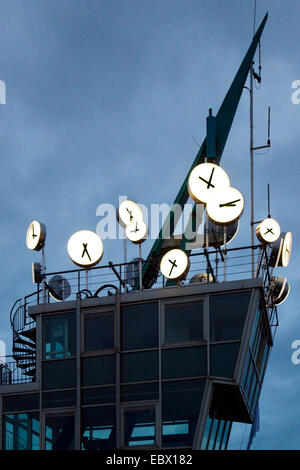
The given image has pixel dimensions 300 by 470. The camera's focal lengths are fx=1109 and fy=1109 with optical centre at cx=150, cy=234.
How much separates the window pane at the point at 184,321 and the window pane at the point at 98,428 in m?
3.83

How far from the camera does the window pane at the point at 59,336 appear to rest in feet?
151

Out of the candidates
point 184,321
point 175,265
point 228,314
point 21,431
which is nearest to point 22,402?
point 21,431

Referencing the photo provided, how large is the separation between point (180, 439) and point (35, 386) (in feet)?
22.0

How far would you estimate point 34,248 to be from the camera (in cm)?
4897

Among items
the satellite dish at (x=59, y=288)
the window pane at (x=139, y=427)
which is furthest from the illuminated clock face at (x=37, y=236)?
the window pane at (x=139, y=427)

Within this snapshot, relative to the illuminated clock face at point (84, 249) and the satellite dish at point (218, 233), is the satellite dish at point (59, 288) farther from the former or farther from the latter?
the satellite dish at point (218, 233)

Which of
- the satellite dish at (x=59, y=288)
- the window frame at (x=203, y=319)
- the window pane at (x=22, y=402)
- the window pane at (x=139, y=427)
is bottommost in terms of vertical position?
the window pane at (x=139, y=427)

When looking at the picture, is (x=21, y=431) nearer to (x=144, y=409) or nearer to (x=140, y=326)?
(x=144, y=409)

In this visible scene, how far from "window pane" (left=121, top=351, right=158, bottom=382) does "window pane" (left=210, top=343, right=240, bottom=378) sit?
2.34 metres

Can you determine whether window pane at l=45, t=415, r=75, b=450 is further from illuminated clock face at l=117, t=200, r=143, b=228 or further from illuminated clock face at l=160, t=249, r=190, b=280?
illuminated clock face at l=117, t=200, r=143, b=228

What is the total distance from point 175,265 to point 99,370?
17.3ft
